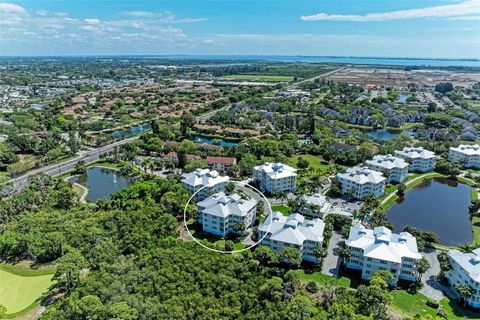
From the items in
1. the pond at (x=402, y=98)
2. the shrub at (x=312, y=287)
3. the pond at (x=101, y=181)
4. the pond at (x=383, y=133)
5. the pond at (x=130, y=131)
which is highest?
the pond at (x=402, y=98)

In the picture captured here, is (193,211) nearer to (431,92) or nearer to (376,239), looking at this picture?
(376,239)

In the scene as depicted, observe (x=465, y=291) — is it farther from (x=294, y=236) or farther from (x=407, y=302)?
(x=294, y=236)

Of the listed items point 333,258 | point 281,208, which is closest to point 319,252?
point 333,258

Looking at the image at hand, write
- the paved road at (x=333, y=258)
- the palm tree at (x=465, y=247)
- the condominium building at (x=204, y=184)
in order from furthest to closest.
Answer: the condominium building at (x=204, y=184)
the palm tree at (x=465, y=247)
the paved road at (x=333, y=258)

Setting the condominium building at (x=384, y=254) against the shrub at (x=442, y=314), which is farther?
the condominium building at (x=384, y=254)

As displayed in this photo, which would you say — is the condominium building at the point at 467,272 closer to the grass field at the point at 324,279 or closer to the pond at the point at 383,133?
the grass field at the point at 324,279

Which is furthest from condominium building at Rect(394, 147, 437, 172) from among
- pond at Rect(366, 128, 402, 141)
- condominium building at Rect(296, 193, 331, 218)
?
pond at Rect(366, 128, 402, 141)

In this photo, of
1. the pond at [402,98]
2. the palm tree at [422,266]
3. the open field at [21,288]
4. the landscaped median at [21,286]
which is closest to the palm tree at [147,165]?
the landscaped median at [21,286]

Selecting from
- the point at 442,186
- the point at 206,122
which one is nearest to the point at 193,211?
the point at 442,186
